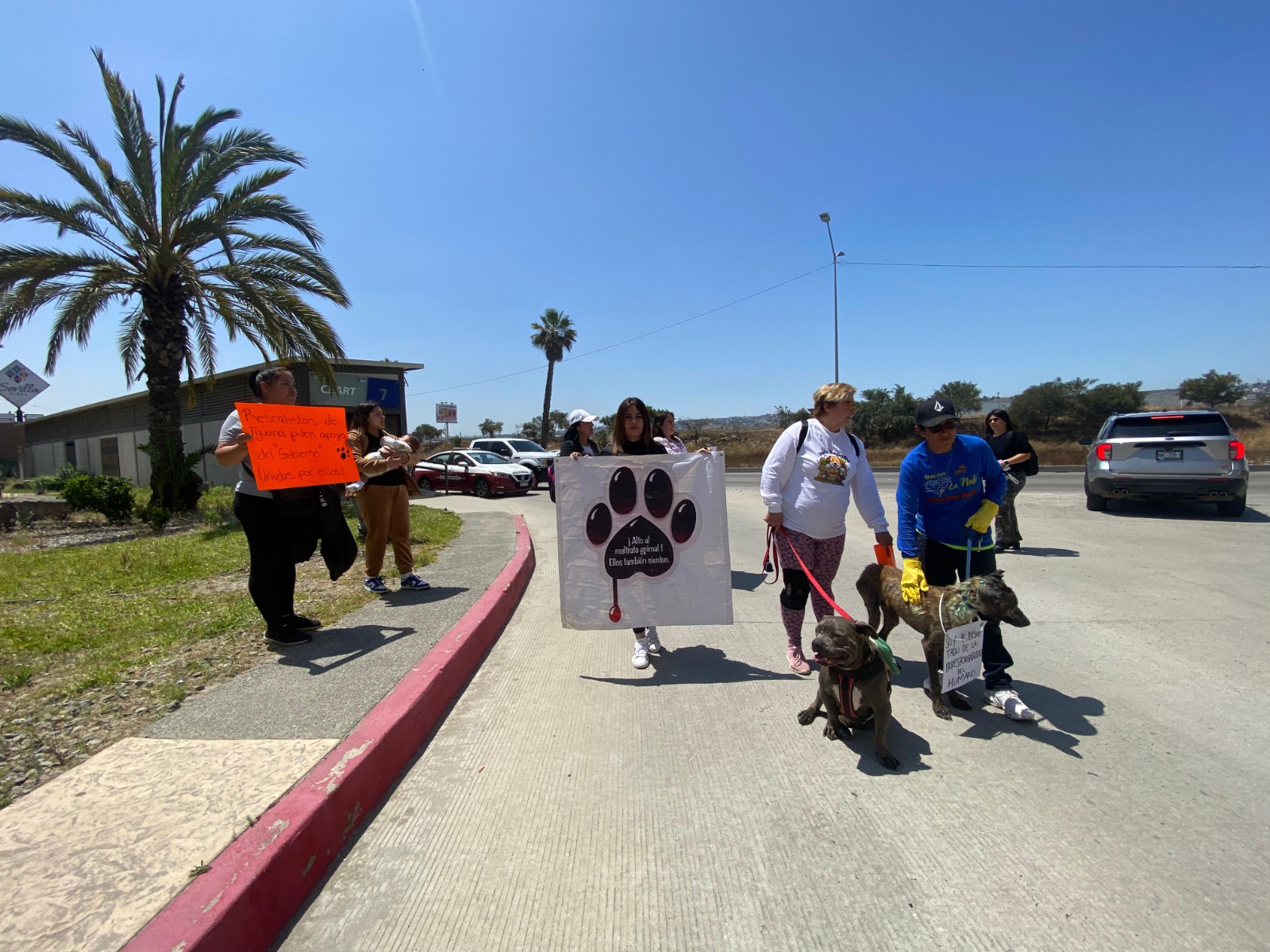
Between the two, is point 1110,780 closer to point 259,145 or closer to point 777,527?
point 777,527

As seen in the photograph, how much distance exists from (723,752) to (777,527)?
1401 mm

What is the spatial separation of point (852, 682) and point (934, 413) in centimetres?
154

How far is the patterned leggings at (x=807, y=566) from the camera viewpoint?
397 centimetres

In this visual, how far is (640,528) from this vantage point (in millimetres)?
4555

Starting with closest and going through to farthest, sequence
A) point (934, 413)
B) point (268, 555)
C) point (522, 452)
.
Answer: point (934, 413) → point (268, 555) → point (522, 452)

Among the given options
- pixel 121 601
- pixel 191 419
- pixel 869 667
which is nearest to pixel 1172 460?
pixel 869 667

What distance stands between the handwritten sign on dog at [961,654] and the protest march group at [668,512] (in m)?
0.11

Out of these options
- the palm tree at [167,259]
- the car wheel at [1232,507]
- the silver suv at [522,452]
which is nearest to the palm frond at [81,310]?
the palm tree at [167,259]

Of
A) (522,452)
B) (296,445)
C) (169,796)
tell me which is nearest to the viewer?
(169,796)

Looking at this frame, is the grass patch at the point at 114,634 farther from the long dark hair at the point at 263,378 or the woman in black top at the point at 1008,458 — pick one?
the woman in black top at the point at 1008,458

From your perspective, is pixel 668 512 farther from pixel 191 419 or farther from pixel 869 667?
pixel 191 419

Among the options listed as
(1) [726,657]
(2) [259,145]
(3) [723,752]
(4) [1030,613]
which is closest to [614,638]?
(1) [726,657]

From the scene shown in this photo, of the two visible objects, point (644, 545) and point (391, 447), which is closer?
point (644, 545)

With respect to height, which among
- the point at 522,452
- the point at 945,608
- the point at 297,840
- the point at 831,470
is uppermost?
the point at 831,470
